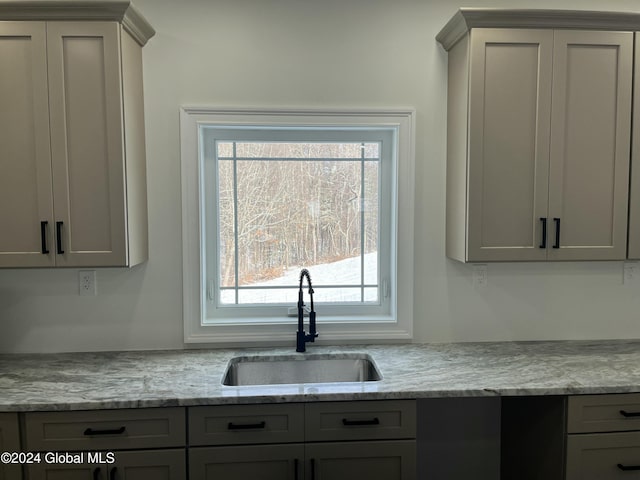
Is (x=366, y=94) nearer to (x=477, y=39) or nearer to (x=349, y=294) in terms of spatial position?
(x=477, y=39)

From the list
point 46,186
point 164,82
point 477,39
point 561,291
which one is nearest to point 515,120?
point 477,39

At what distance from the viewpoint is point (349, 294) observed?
2.39 m

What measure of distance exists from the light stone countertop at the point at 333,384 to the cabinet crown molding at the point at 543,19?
1.53m

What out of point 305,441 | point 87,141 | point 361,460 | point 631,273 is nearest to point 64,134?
point 87,141

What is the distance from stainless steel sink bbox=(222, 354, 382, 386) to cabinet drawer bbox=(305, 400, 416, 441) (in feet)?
1.32

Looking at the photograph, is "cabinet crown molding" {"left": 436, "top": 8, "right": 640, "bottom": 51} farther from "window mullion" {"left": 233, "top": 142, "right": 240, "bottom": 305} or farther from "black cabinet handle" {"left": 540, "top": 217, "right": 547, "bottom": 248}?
"window mullion" {"left": 233, "top": 142, "right": 240, "bottom": 305}

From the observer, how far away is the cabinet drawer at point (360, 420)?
66.1 inches

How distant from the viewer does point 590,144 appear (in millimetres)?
1980

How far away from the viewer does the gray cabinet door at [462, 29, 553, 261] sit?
6.33 feet

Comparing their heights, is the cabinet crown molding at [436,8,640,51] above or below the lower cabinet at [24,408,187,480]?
above

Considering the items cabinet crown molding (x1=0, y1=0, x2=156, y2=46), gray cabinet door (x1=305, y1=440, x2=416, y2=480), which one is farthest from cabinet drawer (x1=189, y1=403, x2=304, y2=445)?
cabinet crown molding (x1=0, y1=0, x2=156, y2=46)

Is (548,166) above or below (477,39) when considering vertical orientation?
below

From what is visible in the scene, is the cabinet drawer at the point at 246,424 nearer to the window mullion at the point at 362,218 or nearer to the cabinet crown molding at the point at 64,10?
the window mullion at the point at 362,218

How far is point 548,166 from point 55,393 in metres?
2.30
